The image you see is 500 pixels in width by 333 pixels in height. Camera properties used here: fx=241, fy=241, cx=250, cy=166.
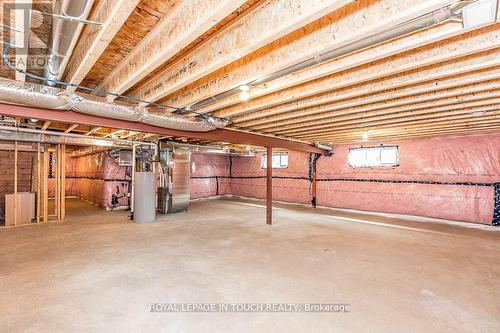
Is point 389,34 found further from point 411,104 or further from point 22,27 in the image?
point 22,27

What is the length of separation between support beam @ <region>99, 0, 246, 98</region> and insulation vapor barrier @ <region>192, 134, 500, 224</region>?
642cm

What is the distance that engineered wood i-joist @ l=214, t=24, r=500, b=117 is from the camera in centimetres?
172

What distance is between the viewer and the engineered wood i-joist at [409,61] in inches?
67.7

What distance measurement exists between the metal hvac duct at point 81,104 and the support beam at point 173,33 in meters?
0.40

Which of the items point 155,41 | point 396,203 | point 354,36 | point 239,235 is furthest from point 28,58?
point 396,203

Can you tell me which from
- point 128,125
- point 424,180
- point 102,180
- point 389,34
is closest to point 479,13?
point 389,34

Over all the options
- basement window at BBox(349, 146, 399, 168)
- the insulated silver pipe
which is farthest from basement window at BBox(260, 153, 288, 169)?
the insulated silver pipe

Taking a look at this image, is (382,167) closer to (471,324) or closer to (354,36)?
(471,324)

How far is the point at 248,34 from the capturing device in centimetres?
169

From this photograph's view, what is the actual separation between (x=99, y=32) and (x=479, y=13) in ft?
7.54

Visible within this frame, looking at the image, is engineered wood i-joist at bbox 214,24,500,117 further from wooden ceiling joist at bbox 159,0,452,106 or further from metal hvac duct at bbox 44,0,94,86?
metal hvac duct at bbox 44,0,94,86

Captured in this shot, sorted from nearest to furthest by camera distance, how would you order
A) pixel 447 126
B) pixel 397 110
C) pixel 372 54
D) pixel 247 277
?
pixel 372 54
pixel 247 277
pixel 397 110
pixel 447 126

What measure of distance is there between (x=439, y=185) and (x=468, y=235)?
155cm

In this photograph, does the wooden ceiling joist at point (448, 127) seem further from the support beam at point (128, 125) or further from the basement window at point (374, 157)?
the support beam at point (128, 125)
